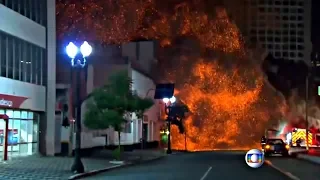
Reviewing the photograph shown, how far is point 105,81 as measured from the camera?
60625 mm

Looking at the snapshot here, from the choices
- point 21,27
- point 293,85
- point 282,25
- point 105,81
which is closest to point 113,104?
point 21,27

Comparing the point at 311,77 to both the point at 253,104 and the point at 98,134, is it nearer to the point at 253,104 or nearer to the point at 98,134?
the point at 253,104

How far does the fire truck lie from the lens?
80.8 metres

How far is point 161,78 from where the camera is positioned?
292 ft

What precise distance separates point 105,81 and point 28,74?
65.5ft

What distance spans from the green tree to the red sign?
4399 millimetres

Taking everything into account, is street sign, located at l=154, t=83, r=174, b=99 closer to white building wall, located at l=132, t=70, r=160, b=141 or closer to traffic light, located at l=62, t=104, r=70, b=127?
white building wall, located at l=132, t=70, r=160, b=141

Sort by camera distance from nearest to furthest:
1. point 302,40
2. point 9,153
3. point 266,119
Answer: point 9,153 < point 266,119 < point 302,40

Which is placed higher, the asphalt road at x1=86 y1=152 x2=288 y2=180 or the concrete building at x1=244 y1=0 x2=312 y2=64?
the concrete building at x1=244 y1=0 x2=312 y2=64

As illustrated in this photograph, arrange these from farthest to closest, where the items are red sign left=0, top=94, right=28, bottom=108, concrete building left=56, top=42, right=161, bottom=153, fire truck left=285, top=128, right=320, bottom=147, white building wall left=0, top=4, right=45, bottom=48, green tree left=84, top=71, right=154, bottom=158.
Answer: fire truck left=285, top=128, right=320, bottom=147 → concrete building left=56, top=42, right=161, bottom=153 → green tree left=84, top=71, right=154, bottom=158 → white building wall left=0, top=4, right=45, bottom=48 → red sign left=0, top=94, right=28, bottom=108

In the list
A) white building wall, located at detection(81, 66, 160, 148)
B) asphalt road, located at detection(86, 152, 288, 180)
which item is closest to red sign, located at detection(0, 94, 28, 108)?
white building wall, located at detection(81, 66, 160, 148)

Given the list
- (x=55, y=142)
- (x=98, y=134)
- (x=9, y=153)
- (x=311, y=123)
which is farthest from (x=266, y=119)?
(x=9, y=153)

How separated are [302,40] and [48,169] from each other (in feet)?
422

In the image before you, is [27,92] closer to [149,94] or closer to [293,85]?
[149,94]
